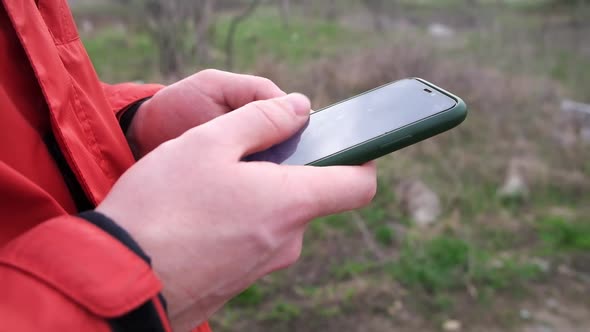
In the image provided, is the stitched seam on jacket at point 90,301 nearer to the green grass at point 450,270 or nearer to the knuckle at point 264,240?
the knuckle at point 264,240

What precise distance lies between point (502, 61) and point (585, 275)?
588cm

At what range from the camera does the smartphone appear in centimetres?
101

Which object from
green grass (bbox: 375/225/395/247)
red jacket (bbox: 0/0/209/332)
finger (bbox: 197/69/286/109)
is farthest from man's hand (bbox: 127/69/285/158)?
green grass (bbox: 375/225/395/247)

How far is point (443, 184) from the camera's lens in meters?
4.23

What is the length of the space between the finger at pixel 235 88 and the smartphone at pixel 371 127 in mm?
127

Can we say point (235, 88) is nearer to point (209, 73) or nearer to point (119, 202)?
point (209, 73)

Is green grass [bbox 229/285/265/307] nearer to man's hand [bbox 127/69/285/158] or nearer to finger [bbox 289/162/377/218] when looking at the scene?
man's hand [bbox 127/69/285/158]

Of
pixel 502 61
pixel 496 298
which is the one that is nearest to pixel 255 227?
pixel 496 298

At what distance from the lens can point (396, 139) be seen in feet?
3.41

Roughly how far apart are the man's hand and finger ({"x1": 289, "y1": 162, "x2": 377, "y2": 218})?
41cm

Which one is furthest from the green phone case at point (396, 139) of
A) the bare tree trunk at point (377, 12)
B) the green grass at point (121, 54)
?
the bare tree trunk at point (377, 12)

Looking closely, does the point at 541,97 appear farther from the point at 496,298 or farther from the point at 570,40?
the point at 570,40

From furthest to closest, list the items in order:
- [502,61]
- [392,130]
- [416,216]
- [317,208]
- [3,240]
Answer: [502,61], [416,216], [392,130], [317,208], [3,240]

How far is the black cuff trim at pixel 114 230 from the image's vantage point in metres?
0.66
